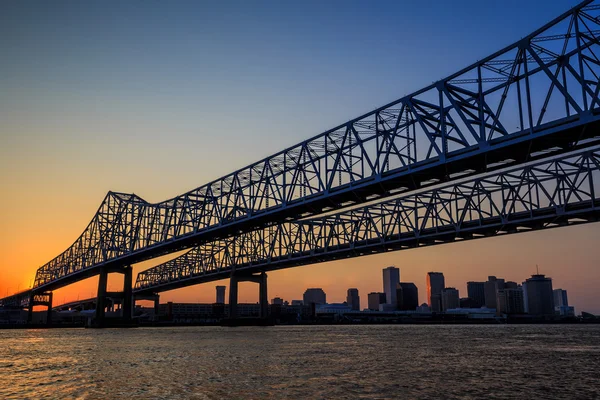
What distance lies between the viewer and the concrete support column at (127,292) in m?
115

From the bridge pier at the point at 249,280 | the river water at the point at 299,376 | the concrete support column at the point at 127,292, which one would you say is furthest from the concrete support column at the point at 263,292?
→ the river water at the point at 299,376

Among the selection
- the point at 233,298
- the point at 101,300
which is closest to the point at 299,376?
the point at 101,300

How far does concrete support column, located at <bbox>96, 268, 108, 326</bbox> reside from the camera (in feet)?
371

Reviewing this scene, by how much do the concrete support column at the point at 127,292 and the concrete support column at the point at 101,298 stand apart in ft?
12.0

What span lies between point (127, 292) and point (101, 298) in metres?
4.76

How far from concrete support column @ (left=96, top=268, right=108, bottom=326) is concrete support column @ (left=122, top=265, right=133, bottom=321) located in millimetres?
3647

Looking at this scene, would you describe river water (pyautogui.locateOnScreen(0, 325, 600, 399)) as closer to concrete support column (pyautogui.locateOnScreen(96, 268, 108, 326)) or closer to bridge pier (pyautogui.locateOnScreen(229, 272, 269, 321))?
concrete support column (pyautogui.locateOnScreen(96, 268, 108, 326))

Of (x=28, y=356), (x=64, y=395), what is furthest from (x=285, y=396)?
(x=28, y=356)

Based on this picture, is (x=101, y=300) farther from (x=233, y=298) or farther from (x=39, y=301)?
(x=39, y=301)

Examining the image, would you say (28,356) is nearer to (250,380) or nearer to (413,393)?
(250,380)

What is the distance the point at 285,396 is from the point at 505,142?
1985cm

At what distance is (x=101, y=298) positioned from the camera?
113125 mm

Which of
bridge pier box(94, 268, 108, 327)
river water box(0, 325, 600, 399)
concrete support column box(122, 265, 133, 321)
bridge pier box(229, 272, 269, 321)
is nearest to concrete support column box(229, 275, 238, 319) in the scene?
bridge pier box(229, 272, 269, 321)

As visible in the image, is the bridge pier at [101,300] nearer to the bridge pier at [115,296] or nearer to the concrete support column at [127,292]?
the bridge pier at [115,296]
